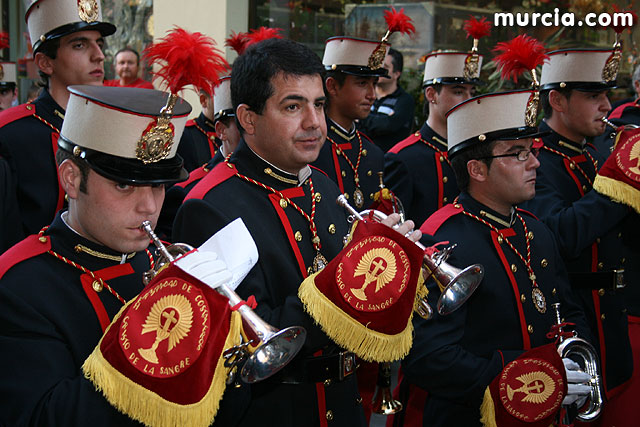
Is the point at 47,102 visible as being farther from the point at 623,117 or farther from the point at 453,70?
the point at 623,117

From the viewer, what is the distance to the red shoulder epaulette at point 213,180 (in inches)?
103

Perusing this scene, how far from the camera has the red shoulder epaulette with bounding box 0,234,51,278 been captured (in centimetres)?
217

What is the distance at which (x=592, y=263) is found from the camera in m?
4.07

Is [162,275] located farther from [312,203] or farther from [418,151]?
[418,151]

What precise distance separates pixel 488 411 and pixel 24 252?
1.77 meters

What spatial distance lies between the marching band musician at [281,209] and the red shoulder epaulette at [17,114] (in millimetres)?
1500

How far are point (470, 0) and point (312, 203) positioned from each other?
6.88 metres

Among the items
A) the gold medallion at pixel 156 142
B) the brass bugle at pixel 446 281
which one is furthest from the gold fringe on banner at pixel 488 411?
the gold medallion at pixel 156 142

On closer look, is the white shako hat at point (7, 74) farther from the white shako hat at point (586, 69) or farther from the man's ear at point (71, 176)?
the man's ear at point (71, 176)

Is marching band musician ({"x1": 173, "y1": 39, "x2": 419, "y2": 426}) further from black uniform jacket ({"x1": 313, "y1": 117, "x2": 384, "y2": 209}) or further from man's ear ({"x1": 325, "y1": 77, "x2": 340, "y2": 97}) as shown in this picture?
man's ear ({"x1": 325, "y1": 77, "x2": 340, "y2": 97})

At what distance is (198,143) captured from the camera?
233 inches

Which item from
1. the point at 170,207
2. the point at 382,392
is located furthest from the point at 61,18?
the point at 382,392

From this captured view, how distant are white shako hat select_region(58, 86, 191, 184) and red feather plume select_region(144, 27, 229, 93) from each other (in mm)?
103

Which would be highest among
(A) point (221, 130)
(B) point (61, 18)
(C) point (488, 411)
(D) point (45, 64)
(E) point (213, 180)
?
(B) point (61, 18)
